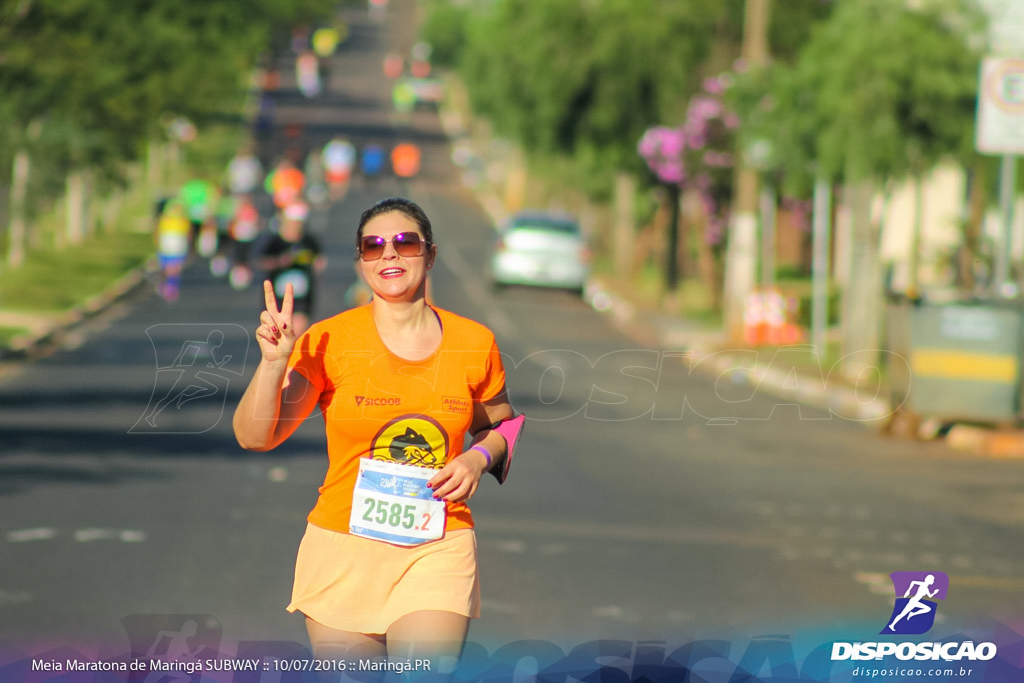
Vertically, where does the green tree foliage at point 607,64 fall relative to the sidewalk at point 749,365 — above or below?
above

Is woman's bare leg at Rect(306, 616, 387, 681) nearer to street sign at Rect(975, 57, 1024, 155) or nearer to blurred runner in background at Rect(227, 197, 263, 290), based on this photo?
street sign at Rect(975, 57, 1024, 155)

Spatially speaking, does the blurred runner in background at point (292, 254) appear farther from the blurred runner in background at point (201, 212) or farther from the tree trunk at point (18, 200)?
the tree trunk at point (18, 200)

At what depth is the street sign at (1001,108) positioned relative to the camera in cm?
1875

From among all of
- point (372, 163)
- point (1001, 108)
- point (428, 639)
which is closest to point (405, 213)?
point (428, 639)

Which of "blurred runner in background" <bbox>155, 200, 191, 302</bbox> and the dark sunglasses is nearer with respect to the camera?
the dark sunglasses

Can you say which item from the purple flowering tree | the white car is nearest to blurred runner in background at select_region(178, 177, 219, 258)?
the white car

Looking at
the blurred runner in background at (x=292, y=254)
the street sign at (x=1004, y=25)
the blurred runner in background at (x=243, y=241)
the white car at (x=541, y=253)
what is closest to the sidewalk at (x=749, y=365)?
the white car at (x=541, y=253)

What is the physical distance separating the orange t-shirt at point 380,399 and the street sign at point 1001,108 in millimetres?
14351

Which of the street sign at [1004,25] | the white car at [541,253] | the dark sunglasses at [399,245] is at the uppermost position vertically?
the street sign at [1004,25]

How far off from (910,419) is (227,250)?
27895mm

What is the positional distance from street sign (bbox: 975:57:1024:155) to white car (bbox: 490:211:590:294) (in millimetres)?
21025

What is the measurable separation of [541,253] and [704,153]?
12.8ft

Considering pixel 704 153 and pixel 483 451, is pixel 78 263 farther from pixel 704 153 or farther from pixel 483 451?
pixel 483 451

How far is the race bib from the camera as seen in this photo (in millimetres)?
5156
